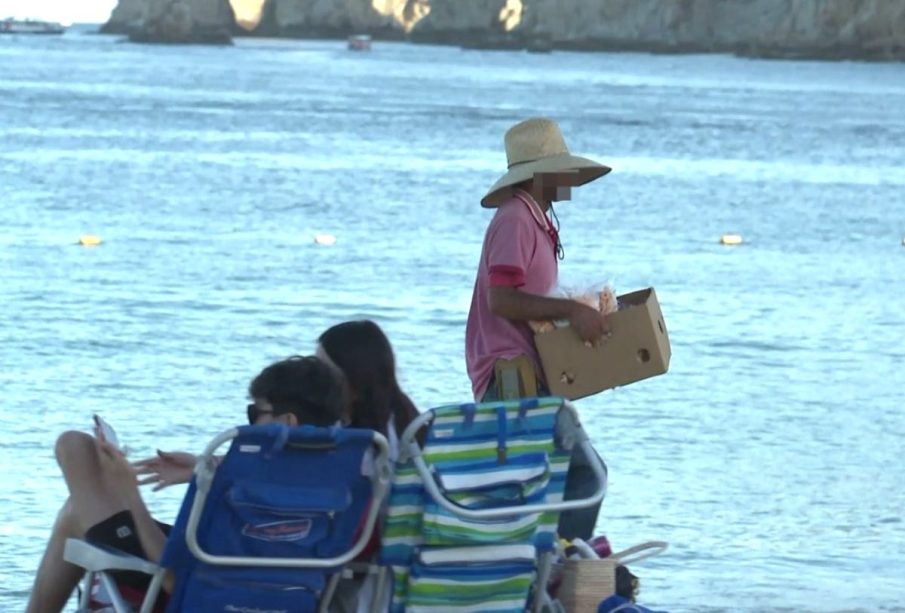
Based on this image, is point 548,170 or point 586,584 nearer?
point 586,584

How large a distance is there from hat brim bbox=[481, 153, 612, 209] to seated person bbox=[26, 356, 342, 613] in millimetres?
758

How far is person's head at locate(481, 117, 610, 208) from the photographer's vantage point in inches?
200

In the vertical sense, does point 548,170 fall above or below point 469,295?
above

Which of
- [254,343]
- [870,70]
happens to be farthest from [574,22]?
[254,343]

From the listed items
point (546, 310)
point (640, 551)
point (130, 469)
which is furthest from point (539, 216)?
point (130, 469)

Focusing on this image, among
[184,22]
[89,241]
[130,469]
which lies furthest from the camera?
[184,22]

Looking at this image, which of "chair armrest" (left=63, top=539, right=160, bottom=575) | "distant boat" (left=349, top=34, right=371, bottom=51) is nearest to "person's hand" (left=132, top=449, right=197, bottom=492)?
"chair armrest" (left=63, top=539, right=160, bottom=575)

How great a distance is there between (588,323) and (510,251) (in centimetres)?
25

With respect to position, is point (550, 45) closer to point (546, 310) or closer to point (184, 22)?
point (184, 22)

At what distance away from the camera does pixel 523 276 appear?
5.02 meters

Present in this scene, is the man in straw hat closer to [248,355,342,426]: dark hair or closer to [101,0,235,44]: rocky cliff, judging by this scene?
[248,355,342,426]: dark hair

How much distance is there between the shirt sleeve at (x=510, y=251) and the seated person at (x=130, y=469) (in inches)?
22.8

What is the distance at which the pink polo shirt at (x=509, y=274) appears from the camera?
500 centimetres

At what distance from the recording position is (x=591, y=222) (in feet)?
74.4
